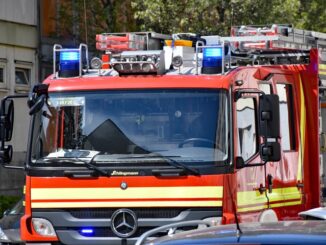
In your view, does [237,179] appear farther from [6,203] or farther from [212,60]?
[6,203]

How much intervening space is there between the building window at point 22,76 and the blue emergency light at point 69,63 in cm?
1442

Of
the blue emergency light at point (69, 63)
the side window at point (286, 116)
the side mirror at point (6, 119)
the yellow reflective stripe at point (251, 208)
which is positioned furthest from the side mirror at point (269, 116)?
the side mirror at point (6, 119)

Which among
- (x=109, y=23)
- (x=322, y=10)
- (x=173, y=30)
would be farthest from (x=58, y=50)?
(x=322, y=10)

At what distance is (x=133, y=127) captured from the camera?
10211 mm

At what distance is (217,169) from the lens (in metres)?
9.84

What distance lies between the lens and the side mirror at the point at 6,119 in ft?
34.0

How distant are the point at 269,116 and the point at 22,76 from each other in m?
16.2

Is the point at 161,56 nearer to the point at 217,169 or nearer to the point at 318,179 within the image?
the point at 217,169

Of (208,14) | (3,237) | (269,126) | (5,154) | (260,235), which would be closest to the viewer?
(260,235)

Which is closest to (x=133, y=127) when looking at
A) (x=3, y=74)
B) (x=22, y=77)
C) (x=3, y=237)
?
(x=3, y=237)

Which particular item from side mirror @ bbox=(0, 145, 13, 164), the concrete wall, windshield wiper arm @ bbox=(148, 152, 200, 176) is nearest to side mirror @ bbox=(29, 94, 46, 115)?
side mirror @ bbox=(0, 145, 13, 164)

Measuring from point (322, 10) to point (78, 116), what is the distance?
14833 millimetres

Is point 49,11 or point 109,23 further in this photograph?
point 49,11

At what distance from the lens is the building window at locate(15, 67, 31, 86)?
2528 cm
